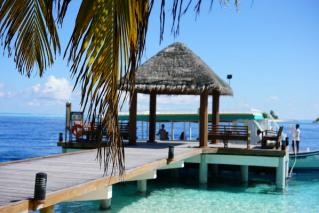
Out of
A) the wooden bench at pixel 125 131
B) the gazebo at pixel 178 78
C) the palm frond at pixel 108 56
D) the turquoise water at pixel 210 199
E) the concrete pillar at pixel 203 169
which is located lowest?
the turquoise water at pixel 210 199

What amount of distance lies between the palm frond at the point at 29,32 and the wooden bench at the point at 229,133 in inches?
513

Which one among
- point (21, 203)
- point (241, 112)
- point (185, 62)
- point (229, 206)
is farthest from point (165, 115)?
point (21, 203)

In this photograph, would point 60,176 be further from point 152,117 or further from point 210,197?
point 152,117

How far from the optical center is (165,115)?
22.0 m

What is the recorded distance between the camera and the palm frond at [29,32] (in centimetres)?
259

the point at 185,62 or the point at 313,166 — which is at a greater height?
the point at 185,62

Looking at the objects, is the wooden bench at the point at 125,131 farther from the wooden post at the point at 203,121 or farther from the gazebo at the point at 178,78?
the wooden post at the point at 203,121

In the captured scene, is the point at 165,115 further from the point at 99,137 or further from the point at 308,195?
the point at 99,137

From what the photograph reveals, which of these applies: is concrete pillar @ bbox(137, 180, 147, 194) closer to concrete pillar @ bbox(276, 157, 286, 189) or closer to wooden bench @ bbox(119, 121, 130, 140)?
wooden bench @ bbox(119, 121, 130, 140)

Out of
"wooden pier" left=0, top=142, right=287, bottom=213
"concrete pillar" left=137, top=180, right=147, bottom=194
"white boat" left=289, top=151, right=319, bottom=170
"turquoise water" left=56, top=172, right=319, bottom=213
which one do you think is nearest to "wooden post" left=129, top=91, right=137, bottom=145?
"wooden pier" left=0, top=142, right=287, bottom=213

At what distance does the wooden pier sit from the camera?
627 centimetres

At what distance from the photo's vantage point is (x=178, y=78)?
15.8 m

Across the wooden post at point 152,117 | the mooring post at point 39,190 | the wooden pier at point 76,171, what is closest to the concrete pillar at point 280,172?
the wooden pier at point 76,171

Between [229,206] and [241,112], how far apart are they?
9.06m
